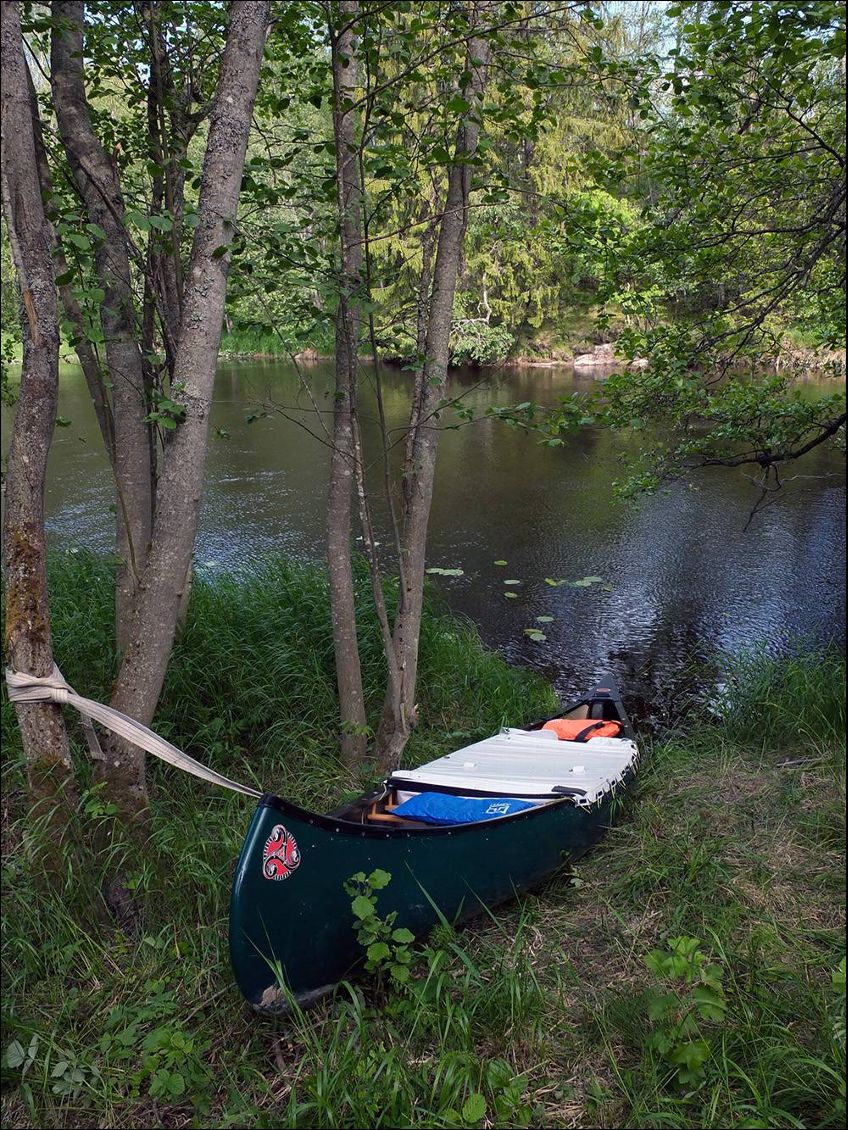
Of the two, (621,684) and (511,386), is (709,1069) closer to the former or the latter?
(621,684)

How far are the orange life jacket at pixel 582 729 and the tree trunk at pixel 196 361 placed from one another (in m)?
2.52

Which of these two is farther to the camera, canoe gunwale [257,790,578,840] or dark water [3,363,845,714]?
dark water [3,363,845,714]

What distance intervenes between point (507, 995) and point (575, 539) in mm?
8474

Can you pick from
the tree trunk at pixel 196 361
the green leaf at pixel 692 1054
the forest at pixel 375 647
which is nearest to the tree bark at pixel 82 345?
the forest at pixel 375 647

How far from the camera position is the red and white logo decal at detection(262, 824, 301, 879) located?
251 centimetres

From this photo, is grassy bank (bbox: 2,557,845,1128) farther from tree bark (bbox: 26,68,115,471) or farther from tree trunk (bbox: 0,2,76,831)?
tree bark (bbox: 26,68,115,471)

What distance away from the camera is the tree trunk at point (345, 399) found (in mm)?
4023

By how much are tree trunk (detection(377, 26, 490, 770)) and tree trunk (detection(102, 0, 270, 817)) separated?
1.37 meters

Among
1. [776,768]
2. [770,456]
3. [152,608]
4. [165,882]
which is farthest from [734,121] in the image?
[165,882]

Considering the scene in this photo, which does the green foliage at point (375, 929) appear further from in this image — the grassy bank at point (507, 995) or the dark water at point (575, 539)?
the dark water at point (575, 539)

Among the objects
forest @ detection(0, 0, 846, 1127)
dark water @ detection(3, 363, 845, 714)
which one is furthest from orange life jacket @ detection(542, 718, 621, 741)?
dark water @ detection(3, 363, 845, 714)

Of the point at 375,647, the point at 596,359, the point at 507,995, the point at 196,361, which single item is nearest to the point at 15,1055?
the point at 507,995

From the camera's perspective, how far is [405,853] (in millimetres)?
2900

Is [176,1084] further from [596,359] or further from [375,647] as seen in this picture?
[596,359]
